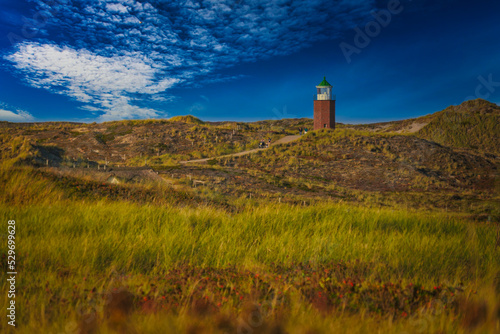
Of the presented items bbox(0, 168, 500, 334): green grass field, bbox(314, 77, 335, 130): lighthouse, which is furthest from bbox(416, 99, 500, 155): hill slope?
bbox(0, 168, 500, 334): green grass field

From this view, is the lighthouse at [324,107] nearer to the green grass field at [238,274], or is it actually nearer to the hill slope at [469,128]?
the hill slope at [469,128]

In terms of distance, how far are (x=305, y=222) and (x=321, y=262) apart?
164cm

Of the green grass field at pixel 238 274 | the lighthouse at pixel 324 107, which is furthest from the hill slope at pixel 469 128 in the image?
the green grass field at pixel 238 274

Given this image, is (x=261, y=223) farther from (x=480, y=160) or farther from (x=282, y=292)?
(x=480, y=160)

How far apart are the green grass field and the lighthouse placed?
153ft

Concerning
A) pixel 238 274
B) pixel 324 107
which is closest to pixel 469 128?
pixel 324 107

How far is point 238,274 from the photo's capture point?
2686mm

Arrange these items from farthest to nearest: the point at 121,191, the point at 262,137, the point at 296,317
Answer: the point at 262,137 < the point at 121,191 < the point at 296,317

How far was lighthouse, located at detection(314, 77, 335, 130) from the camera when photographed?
4938 centimetres

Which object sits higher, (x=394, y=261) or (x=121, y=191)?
(x=121, y=191)

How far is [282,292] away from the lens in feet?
7.51

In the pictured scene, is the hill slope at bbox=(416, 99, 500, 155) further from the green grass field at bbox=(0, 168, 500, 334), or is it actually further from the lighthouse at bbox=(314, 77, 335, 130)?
the green grass field at bbox=(0, 168, 500, 334)

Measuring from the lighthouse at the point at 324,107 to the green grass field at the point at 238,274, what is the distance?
46763mm

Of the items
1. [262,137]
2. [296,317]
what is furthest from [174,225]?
[262,137]
